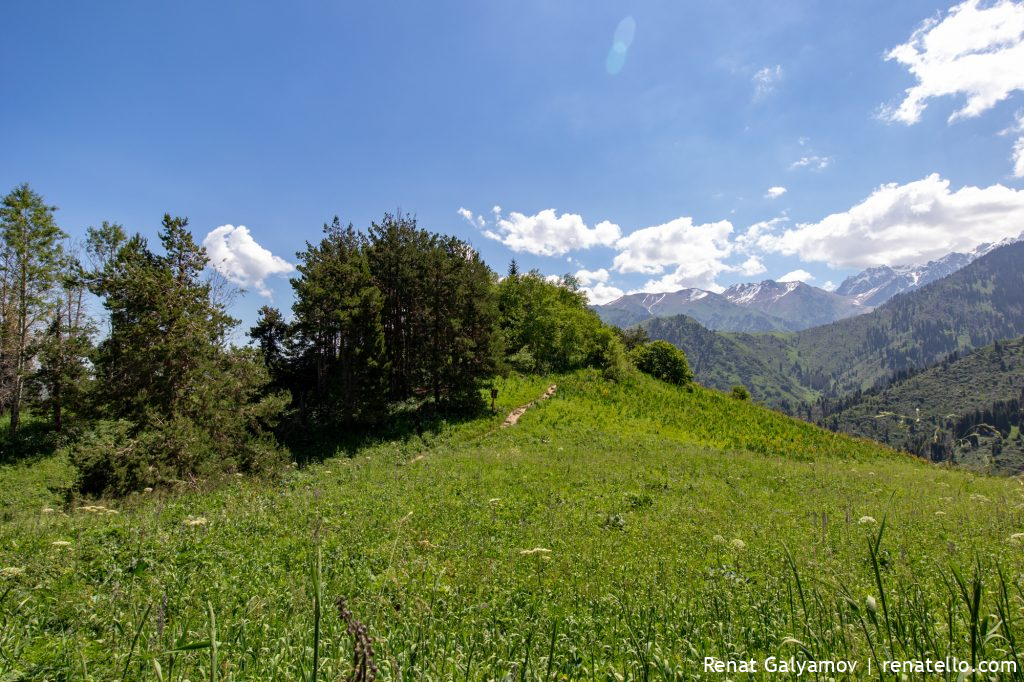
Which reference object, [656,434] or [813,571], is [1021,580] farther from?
[656,434]

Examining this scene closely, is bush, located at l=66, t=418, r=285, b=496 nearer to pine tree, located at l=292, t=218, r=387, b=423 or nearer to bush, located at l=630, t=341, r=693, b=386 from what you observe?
pine tree, located at l=292, t=218, r=387, b=423

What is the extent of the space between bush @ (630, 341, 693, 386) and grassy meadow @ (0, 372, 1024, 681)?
27215mm

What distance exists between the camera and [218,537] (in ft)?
27.2

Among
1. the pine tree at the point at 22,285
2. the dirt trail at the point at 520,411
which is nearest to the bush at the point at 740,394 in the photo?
the dirt trail at the point at 520,411

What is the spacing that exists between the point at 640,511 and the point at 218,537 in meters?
9.41

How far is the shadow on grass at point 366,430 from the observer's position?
2488 centimetres

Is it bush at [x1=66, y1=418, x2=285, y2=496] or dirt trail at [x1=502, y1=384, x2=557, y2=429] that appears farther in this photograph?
dirt trail at [x1=502, y1=384, x2=557, y2=429]

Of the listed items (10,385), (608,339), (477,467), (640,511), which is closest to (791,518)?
(640,511)

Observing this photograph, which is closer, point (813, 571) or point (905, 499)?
point (813, 571)

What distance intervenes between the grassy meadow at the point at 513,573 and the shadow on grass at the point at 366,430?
6.44 meters

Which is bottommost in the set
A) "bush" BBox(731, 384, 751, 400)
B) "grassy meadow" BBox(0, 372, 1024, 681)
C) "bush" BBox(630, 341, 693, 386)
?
"bush" BBox(731, 384, 751, 400)

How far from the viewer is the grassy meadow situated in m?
3.54

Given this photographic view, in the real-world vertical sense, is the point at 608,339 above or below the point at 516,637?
above

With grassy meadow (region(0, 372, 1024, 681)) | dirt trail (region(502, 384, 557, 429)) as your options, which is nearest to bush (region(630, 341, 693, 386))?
dirt trail (region(502, 384, 557, 429))
